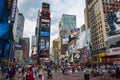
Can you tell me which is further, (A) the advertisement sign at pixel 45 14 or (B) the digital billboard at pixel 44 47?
(A) the advertisement sign at pixel 45 14

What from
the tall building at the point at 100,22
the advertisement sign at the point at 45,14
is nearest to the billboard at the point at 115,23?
the tall building at the point at 100,22

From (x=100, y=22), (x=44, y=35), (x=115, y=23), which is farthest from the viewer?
(x=44, y=35)

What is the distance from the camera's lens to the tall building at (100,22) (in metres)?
97.3

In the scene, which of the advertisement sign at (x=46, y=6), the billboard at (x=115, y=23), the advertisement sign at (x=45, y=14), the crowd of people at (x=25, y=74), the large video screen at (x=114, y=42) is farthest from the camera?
the advertisement sign at (x=46, y=6)

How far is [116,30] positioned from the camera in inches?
2464

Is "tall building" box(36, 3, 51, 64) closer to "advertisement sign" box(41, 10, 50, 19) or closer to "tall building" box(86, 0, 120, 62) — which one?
"advertisement sign" box(41, 10, 50, 19)

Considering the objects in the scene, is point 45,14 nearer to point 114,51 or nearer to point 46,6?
point 46,6

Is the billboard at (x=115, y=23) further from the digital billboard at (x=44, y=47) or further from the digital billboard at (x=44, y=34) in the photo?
the digital billboard at (x=44, y=34)

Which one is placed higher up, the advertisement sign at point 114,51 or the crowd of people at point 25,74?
the advertisement sign at point 114,51

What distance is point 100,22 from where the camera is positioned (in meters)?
102

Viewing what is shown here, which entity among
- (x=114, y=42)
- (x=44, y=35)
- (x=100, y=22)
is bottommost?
(x=114, y=42)

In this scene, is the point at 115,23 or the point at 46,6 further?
the point at 46,6

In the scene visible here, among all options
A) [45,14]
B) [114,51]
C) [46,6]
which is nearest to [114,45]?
[114,51]

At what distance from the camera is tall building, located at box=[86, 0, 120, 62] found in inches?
3831
